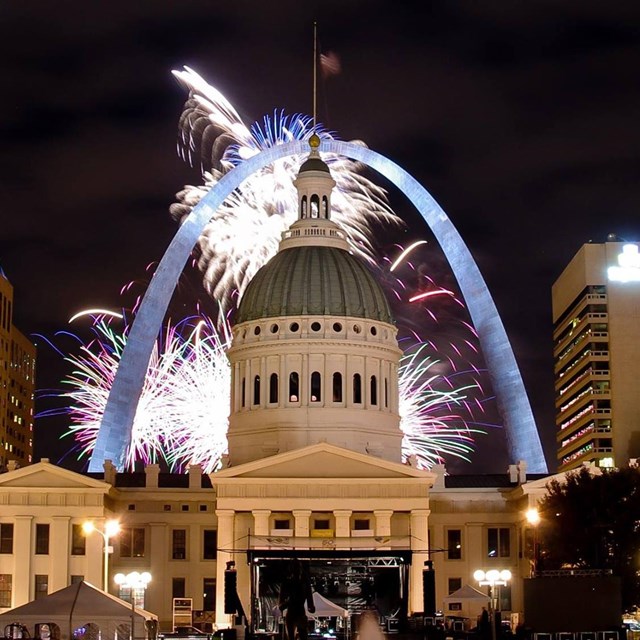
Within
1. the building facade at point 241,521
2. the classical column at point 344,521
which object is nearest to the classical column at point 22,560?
the building facade at point 241,521

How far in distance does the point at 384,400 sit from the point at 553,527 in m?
25.1

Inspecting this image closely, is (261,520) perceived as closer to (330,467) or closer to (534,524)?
(330,467)

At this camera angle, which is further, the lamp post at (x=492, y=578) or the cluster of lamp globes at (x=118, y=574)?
the cluster of lamp globes at (x=118, y=574)

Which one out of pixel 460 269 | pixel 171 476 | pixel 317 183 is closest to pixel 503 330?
pixel 460 269

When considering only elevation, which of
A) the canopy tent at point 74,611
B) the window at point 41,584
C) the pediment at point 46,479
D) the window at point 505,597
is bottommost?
the canopy tent at point 74,611

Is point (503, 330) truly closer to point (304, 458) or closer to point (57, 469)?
point (304, 458)

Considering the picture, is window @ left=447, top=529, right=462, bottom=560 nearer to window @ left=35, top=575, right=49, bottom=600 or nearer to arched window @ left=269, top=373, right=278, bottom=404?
arched window @ left=269, top=373, right=278, bottom=404

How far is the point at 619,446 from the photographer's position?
167 m

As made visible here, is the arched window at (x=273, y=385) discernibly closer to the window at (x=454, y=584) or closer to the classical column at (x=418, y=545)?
the classical column at (x=418, y=545)

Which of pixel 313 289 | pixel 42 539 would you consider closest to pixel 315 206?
pixel 313 289

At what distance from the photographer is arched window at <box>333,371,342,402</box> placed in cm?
12962

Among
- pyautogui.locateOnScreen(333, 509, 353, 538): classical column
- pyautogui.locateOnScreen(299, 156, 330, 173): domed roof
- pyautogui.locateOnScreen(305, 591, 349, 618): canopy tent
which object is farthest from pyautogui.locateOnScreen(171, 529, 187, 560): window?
pyautogui.locateOnScreen(305, 591, 349, 618): canopy tent

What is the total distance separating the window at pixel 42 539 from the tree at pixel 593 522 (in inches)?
1346

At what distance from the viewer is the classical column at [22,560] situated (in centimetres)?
11988
